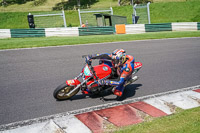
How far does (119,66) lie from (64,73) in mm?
3138

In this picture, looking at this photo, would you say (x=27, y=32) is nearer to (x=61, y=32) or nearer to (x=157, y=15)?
(x=61, y=32)

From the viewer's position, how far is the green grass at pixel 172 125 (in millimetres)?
5040

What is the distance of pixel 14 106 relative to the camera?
6.45 metres

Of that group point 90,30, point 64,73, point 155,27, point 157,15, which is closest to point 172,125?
point 64,73

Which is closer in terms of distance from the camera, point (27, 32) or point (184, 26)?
point (27, 32)

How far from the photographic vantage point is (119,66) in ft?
23.5

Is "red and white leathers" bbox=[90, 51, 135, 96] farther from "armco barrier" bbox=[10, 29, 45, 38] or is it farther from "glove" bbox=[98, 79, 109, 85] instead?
"armco barrier" bbox=[10, 29, 45, 38]

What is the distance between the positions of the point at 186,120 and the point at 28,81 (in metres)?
5.62

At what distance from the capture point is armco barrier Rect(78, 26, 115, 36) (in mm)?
20594

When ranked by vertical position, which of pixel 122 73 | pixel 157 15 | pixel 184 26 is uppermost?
pixel 157 15

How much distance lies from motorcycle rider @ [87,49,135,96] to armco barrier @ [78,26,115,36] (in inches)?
543

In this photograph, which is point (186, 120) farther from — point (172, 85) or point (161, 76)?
point (161, 76)

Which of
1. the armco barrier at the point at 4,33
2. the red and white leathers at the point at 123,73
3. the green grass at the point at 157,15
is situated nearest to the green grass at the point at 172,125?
the red and white leathers at the point at 123,73

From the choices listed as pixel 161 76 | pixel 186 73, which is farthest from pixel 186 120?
pixel 186 73
